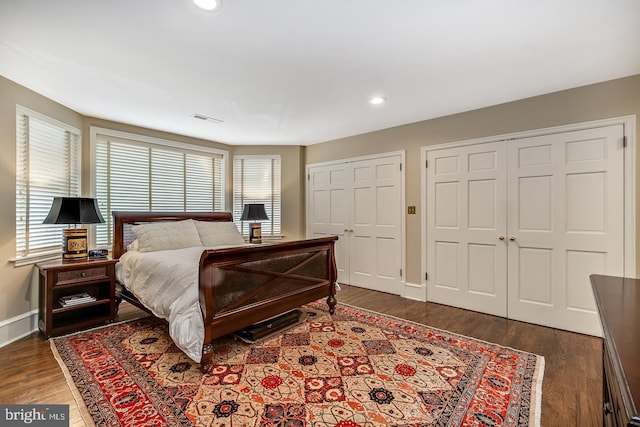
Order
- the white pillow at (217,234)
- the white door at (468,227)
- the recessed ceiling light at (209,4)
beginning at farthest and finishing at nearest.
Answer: the white pillow at (217,234) < the white door at (468,227) < the recessed ceiling light at (209,4)

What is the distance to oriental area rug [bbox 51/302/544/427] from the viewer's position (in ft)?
5.56

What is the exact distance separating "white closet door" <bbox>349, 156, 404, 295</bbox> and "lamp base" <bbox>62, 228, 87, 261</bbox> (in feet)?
11.0

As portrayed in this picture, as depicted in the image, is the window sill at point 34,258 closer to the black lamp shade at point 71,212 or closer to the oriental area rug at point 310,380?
the black lamp shade at point 71,212

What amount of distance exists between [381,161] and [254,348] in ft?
9.73

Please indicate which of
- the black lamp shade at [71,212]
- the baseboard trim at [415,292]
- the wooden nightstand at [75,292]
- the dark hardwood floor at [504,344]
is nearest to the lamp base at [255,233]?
the dark hardwood floor at [504,344]

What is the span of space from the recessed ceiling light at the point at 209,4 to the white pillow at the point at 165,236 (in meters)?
2.63

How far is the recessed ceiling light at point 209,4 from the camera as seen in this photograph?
1.65m

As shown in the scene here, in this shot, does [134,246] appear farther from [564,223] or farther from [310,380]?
[564,223]

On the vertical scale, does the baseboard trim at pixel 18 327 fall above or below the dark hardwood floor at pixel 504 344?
above

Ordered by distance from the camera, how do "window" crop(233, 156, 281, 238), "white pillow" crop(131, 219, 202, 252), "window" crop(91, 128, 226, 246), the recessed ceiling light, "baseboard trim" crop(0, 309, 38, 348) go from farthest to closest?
"window" crop(233, 156, 281, 238) < "window" crop(91, 128, 226, 246) < "white pillow" crop(131, 219, 202, 252) < "baseboard trim" crop(0, 309, 38, 348) < the recessed ceiling light

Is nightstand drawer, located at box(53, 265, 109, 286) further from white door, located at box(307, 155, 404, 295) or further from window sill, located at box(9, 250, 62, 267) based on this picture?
white door, located at box(307, 155, 404, 295)

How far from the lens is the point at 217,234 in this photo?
4.12 meters

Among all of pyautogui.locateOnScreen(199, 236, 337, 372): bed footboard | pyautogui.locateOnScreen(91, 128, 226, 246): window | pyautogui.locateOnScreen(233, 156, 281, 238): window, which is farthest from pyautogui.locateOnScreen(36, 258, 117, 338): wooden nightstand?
pyautogui.locateOnScreen(233, 156, 281, 238): window

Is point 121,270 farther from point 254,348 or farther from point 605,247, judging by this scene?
point 605,247
